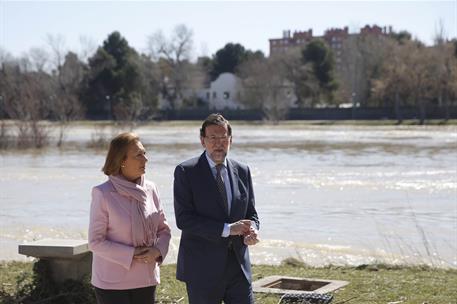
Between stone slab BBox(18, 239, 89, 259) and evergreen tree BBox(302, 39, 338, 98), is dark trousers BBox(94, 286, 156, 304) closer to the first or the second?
stone slab BBox(18, 239, 89, 259)

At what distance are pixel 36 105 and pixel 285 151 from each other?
13233 millimetres

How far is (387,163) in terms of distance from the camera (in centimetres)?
2916

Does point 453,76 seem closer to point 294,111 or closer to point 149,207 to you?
point 294,111

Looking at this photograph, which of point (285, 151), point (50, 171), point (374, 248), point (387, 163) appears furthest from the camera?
point (285, 151)

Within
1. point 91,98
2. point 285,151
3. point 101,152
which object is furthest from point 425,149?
point 91,98

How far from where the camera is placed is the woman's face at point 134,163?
4.40 m

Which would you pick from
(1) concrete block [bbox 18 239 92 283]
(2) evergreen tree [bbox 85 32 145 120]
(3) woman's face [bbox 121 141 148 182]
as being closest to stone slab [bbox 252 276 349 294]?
(1) concrete block [bbox 18 239 92 283]

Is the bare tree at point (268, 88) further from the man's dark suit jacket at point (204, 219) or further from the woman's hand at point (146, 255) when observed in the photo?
the woman's hand at point (146, 255)

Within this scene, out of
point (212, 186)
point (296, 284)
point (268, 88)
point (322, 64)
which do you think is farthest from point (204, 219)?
point (322, 64)

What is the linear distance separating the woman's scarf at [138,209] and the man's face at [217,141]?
18.4 inches

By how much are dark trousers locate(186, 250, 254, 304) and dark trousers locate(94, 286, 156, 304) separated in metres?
0.24

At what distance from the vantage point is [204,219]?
4387mm

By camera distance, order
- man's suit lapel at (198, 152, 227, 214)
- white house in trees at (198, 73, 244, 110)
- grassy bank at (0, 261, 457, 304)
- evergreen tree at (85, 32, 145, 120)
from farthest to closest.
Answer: white house in trees at (198, 73, 244, 110) < evergreen tree at (85, 32, 145, 120) < grassy bank at (0, 261, 457, 304) < man's suit lapel at (198, 152, 227, 214)

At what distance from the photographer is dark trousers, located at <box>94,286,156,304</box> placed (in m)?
4.36
